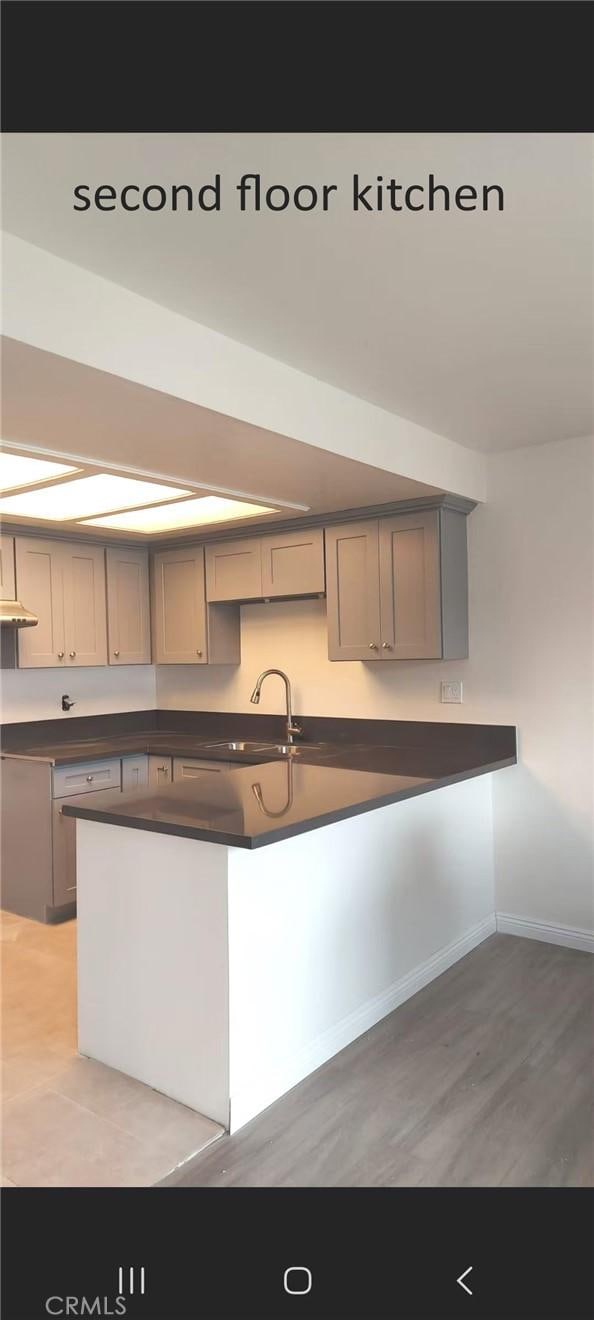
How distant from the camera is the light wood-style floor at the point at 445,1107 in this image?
6.61ft

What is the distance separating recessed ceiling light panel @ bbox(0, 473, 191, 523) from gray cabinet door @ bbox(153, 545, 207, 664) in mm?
915

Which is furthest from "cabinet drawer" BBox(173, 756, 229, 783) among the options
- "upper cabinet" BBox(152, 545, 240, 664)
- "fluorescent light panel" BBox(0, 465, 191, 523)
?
"fluorescent light panel" BBox(0, 465, 191, 523)

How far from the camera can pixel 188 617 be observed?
4.80 metres

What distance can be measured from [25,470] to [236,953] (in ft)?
6.59

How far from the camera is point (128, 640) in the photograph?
4855 mm

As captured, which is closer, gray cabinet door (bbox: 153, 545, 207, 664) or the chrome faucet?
the chrome faucet

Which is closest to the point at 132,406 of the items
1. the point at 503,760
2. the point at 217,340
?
the point at 217,340

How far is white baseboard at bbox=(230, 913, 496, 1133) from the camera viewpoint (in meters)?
2.26

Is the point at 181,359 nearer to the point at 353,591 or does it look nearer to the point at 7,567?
the point at 353,591

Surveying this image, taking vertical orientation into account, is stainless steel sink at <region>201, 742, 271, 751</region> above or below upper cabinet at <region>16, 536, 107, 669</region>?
below

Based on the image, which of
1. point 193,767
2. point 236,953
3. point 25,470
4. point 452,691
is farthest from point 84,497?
point 236,953
